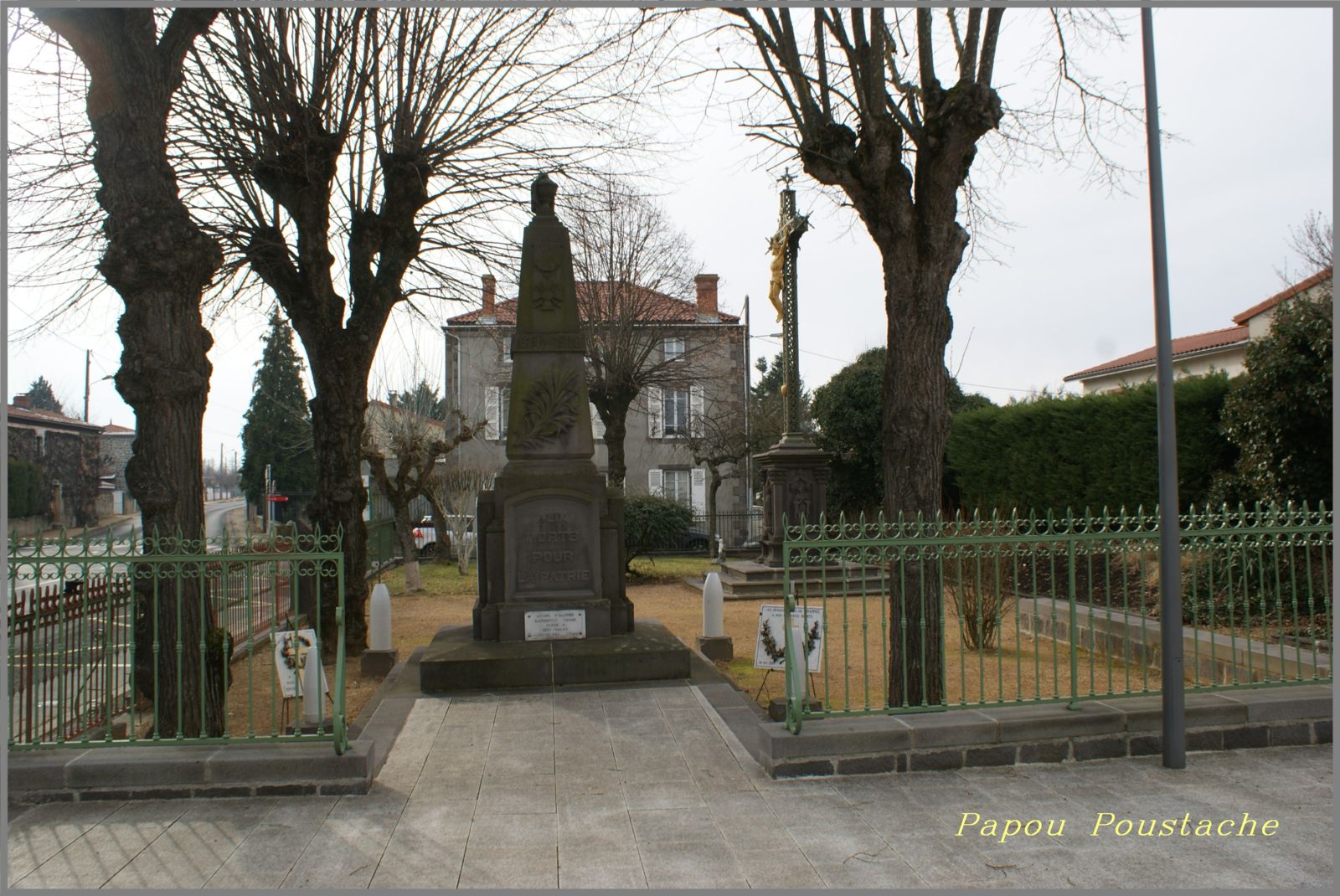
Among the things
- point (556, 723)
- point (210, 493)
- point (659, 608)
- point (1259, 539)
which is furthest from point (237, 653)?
point (210, 493)

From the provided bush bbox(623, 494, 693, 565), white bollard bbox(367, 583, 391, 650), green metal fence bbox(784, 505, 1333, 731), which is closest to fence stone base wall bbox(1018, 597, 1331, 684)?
green metal fence bbox(784, 505, 1333, 731)

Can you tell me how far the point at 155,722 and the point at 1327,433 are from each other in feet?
39.0

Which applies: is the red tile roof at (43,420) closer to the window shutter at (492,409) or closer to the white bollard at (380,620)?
the window shutter at (492,409)

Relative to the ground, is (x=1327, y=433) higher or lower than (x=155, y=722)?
higher

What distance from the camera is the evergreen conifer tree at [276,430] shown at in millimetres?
47562

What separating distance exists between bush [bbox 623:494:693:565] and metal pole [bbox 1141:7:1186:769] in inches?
578

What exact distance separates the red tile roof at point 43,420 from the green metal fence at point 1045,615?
4242cm

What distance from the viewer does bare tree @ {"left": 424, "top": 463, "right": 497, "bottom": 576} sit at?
76.9 feet

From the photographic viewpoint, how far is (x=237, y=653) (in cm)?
1078

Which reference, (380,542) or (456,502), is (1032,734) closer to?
(380,542)

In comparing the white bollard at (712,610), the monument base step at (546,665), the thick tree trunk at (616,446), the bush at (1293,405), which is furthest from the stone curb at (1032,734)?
the thick tree trunk at (616,446)

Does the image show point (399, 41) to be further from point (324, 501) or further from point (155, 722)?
point (155, 722)

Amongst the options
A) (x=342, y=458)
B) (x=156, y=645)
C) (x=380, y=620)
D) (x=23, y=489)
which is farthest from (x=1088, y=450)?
(x=23, y=489)

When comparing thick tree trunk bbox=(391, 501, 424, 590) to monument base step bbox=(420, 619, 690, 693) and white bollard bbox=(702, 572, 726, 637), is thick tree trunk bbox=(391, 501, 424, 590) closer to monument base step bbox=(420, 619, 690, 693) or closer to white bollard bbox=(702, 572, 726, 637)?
white bollard bbox=(702, 572, 726, 637)
